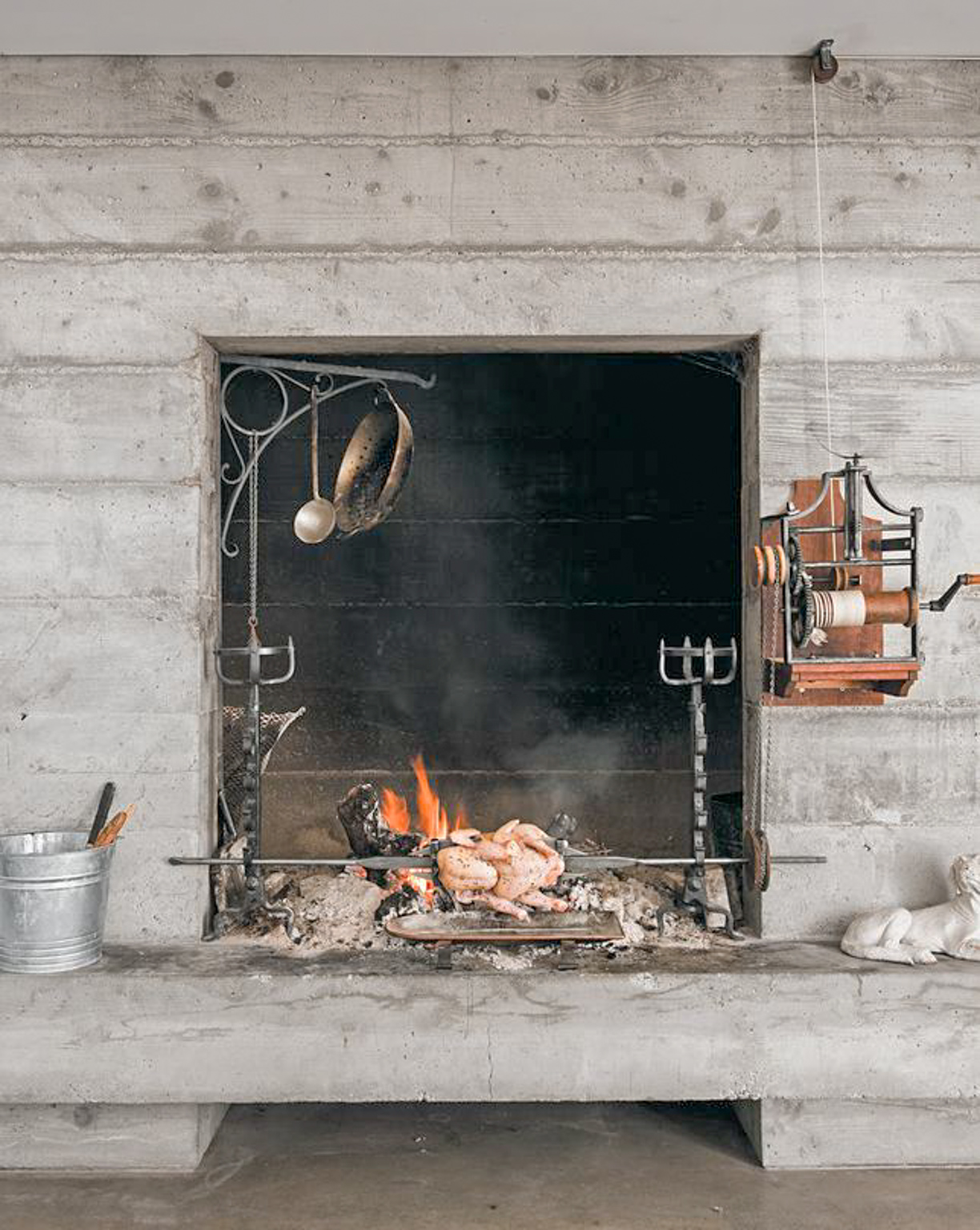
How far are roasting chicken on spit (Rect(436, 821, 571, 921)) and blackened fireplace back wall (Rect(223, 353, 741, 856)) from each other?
70cm

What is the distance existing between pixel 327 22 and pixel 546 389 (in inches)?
52.9

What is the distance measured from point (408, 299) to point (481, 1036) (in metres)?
1.83

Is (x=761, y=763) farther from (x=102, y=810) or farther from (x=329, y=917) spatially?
(x=102, y=810)

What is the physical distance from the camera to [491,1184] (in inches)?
111

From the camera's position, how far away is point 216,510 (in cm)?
329

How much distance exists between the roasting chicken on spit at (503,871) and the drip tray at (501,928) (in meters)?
0.04

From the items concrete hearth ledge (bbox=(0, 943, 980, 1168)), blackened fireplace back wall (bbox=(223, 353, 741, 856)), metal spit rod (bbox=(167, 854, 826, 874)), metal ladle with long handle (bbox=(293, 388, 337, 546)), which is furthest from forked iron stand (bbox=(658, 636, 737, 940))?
metal ladle with long handle (bbox=(293, 388, 337, 546))

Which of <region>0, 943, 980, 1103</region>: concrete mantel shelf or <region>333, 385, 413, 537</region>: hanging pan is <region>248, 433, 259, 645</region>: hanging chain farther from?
<region>0, 943, 980, 1103</region>: concrete mantel shelf

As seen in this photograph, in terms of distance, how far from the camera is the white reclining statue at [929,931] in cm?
290

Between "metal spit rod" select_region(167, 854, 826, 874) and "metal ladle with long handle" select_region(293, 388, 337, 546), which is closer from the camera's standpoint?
"metal spit rod" select_region(167, 854, 826, 874)

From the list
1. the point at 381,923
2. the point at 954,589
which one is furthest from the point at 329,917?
the point at 954,589

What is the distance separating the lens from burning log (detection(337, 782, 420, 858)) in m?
3.40

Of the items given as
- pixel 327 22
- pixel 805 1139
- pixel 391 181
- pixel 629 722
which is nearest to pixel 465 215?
pixel 391 181

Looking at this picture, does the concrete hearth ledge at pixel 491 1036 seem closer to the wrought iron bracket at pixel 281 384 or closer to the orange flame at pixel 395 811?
the orange flame at pixel 395 811
